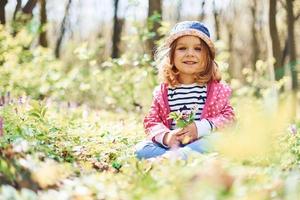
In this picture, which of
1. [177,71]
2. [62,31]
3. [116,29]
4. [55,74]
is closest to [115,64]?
[55,74]

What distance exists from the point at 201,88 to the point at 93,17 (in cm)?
1911

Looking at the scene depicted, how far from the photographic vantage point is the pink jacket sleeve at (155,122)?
4391mm

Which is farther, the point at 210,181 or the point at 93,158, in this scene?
the point at 93,158

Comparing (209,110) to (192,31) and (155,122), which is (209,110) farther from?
(192,31)

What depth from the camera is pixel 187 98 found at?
4.55 meters

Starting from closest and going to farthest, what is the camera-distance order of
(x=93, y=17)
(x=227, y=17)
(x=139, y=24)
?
(x=139, y=24)
(x=227, y=17)
(x=93, y=17)

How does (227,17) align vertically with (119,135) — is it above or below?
above

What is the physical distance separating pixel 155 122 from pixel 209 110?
38 cm

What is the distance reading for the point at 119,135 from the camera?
5.87m

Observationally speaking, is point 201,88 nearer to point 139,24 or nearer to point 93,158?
point 93,158

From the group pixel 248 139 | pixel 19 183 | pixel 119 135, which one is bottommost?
pixel 119 135

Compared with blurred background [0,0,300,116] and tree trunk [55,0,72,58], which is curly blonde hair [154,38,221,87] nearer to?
blurred background [0,0,300,116]

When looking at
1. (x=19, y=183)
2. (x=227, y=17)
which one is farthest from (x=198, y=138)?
(x=227, y=17)

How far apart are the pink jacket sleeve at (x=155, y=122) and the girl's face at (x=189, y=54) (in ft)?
1.04
